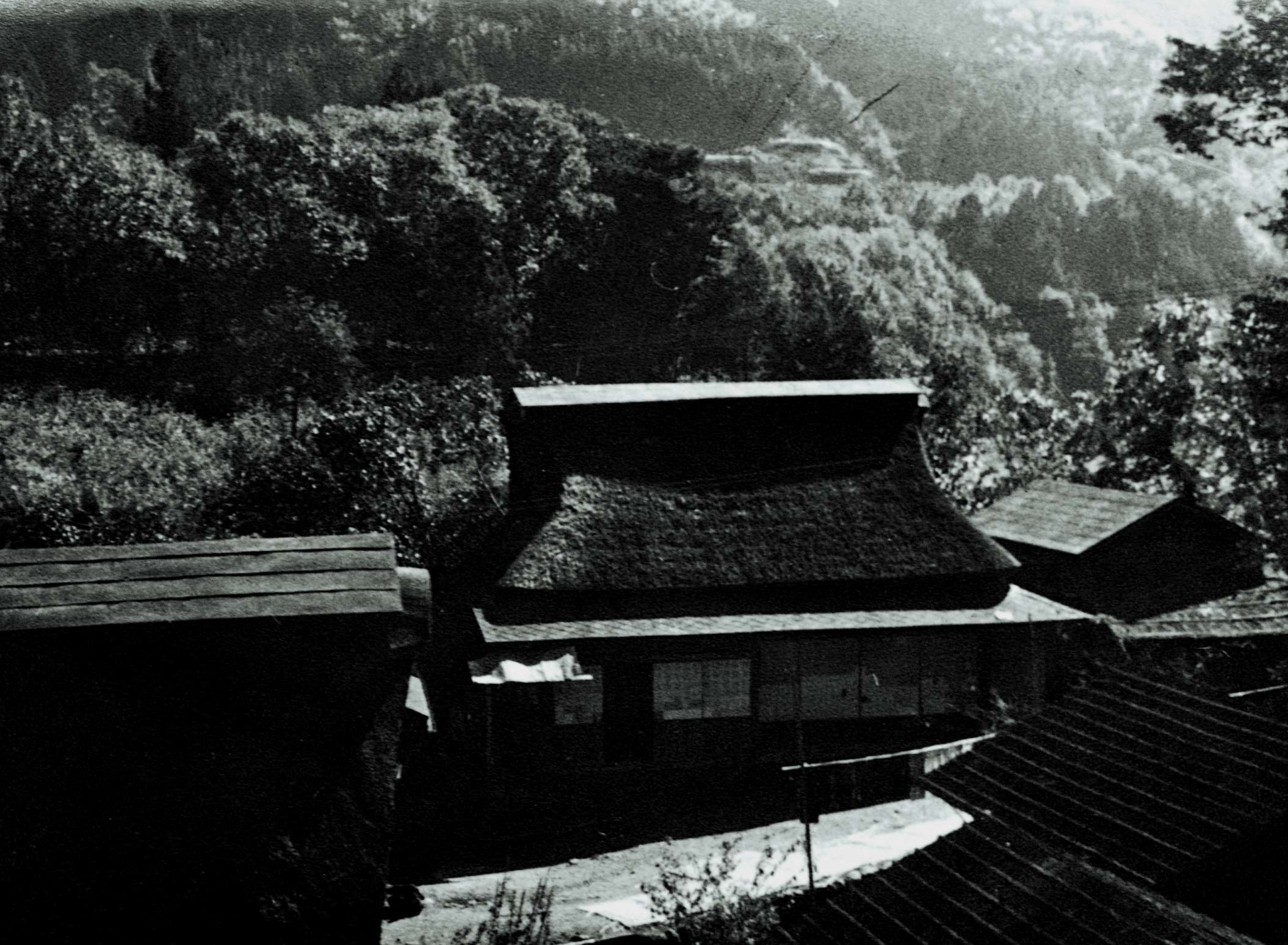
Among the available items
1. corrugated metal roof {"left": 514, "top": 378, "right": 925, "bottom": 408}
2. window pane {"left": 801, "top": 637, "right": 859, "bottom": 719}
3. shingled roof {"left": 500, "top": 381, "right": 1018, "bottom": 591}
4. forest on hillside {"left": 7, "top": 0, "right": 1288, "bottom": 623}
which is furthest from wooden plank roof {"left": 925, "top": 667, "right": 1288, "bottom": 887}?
forest on hillside {"left": 7, "top": 0, "right": 1288, "bottom": 623}

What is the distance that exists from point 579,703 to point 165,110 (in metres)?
30.6

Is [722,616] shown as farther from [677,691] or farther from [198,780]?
[198,780]

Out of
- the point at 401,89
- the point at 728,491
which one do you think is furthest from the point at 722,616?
the point at 401,89

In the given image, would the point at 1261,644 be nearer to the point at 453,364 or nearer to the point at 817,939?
the point at 817,939

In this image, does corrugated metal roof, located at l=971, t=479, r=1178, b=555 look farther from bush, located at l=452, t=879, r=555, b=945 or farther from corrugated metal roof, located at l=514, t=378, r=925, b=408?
bush, located at l=452, t=879, r=555, b=945

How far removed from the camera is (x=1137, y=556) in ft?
84.5

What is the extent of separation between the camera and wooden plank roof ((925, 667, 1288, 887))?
27.3 ft

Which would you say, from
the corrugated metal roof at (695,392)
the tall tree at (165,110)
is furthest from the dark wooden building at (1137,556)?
the tall tree at (165,110)

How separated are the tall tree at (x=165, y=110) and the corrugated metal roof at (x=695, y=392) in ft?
79.2

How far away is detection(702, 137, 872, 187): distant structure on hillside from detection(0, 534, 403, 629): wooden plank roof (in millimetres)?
60468

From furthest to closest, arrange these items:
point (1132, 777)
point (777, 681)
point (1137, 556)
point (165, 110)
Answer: point (165, 110) → point (1137, 556) → point (777, 681) → point (1132, 777)

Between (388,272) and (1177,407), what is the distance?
81.4 feet

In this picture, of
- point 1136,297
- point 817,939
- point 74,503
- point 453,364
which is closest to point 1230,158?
point 1136,297

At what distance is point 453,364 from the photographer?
137ft
